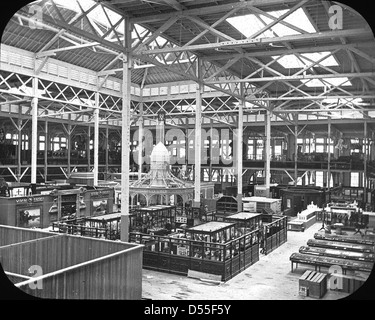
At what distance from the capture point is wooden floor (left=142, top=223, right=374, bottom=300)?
43.2 feet

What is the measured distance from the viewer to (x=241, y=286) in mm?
14234

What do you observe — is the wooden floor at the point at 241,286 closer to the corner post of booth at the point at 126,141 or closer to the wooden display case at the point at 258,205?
the corner post of booth at the point at 126,141

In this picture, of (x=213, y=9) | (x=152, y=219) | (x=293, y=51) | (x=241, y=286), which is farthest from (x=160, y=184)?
(x=241, y=286)

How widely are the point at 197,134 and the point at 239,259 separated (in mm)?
10809

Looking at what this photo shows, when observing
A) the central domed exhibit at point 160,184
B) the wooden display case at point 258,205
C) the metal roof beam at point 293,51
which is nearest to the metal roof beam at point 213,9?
the metal roof beam at point 293,51

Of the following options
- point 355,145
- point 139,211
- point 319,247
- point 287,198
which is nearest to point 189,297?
point 319,247

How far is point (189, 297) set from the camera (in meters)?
13.1

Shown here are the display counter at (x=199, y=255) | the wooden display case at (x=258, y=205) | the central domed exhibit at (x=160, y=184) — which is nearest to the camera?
the display counter at (x=199, y=255)

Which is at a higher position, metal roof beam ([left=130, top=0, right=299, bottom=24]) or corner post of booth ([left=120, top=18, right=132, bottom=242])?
metal roof beam ([left=130, top=0, right=299, bottom=24])

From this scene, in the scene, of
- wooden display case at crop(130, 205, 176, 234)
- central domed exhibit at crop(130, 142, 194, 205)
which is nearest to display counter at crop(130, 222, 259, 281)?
wooden display case at crop(130, 205, 176, 234)

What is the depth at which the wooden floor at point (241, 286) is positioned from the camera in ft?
43.2

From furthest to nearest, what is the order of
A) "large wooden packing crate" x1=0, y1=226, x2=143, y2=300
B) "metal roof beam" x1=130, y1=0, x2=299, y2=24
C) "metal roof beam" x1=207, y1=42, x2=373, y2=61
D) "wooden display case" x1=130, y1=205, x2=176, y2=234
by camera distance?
"wooden display case" x1=130, y1=205, x2=176, y2=234 → "metal roof beam" x1=207, y1=42, x2=373, y2=61 → "metal roof beam" x1=130, y1=0, x2=299, y2=24 → "large wooden packing crate" x1=0, y1=226, x2=143, y2=300

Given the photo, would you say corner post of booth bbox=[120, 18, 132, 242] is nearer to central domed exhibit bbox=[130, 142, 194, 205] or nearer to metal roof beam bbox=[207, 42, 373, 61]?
metal roof beam bbox=[207, 42, 373, 61]

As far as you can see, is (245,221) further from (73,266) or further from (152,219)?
(73,266)
